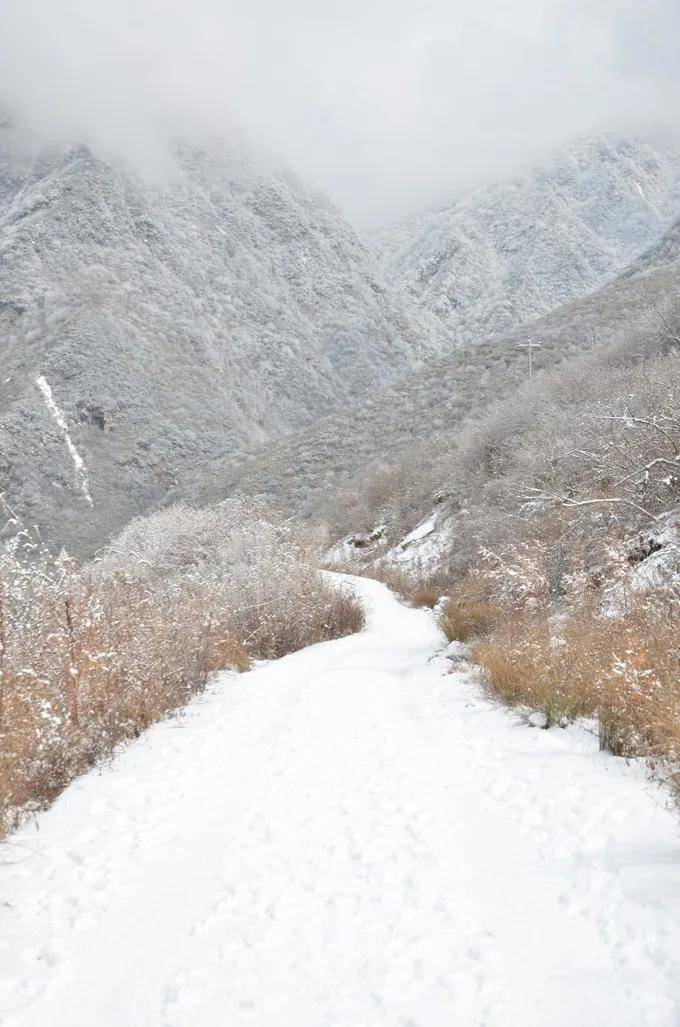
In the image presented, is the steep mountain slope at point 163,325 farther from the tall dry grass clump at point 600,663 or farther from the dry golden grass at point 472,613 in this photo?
the tall dry grass clump at point 600,663

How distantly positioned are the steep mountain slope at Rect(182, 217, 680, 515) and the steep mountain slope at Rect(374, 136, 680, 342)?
4874 cm

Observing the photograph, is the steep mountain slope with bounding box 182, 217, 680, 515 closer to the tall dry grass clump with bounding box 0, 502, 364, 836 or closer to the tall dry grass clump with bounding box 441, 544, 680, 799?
the tall dry grass clump with bounding box 0, 502, 364, 836

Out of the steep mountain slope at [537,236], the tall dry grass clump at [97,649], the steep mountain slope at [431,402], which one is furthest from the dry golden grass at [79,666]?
the steep mountain slope at [537,236]

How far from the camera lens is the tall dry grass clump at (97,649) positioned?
14.5 feet

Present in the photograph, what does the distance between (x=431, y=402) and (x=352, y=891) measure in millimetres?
38317

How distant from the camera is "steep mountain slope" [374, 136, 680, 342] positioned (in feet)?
339

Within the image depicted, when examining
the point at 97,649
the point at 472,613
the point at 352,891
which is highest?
the point at 97,649

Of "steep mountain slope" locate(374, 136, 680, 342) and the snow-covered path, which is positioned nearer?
the snow-covered path

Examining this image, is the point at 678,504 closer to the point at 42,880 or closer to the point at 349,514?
the point at 42,880

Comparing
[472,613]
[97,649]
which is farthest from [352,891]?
[472,613]

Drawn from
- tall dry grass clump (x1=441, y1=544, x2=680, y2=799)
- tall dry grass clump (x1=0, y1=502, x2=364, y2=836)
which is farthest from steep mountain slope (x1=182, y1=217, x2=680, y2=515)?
tall dry grass clump (x1=441, y1=544, x2=680, y2=799)

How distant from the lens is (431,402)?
39812mm

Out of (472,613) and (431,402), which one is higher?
(472,613)

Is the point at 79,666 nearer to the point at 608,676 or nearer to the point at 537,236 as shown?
the point at 608,676
